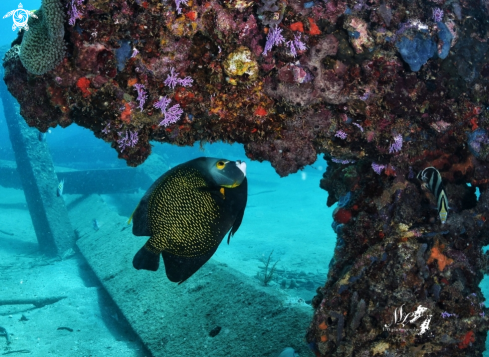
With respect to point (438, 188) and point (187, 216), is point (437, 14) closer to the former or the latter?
point (438, 188)

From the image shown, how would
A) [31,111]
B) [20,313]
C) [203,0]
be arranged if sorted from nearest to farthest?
[203,0] < [31,111] < [20,313]

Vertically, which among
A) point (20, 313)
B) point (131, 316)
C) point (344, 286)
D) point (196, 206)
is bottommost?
point (20, 313)

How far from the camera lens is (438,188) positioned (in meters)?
2.55

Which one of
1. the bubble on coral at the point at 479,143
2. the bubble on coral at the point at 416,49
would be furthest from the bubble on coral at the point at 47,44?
the bubble on coral at the point at 479,143

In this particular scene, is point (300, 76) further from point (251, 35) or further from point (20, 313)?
point (20, 313)

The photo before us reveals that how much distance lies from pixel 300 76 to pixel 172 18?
41.7 inches

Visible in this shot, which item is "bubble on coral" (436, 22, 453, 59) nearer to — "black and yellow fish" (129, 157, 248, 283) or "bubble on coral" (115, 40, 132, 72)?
"black and yellow fish" (129, 157, 248, 283)

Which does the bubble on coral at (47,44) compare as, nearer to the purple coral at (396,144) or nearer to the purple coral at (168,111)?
the purple coral at (168,111)

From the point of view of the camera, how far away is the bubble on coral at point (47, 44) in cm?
225

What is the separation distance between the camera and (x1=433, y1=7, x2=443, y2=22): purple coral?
98.7 inches

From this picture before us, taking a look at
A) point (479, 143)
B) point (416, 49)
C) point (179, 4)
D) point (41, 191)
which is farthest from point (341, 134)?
point (41, 191)

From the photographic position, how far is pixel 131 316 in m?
5.46

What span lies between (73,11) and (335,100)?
211 centimetres

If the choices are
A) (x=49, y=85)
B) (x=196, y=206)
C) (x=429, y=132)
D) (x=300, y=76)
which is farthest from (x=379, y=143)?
(x=49, y=85)
